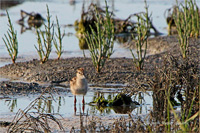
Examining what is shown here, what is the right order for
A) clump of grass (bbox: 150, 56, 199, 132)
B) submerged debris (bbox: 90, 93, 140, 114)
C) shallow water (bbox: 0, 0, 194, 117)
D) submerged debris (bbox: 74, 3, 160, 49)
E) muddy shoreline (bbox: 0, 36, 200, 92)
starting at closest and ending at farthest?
clump of grass (bbox: 150, 56, 199, 132), shallow water (bbox: 0, 0, 194, 117), submerged debris (bbox: 90, 93, 140, 114), muddy shoreline (bbox: 0, 36, 200, 92), submerged debris (bbox: 74, 3, 160, 49)

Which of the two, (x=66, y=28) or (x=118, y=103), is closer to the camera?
(x=118, y=103)

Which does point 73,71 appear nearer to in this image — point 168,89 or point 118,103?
point 118,103

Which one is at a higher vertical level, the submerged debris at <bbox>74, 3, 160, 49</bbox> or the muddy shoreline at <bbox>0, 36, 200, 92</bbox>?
the submerged debris at <bbox>74, 3, 160, 49</bbox>

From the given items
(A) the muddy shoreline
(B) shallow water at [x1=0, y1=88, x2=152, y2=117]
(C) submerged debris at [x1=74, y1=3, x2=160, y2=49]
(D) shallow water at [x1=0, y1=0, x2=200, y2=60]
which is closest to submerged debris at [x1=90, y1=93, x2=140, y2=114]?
(B) shallow water at [x1=0, y1=88, x2=152, y2=117]

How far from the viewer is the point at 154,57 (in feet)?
47.2

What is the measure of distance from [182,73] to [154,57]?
19.9ft

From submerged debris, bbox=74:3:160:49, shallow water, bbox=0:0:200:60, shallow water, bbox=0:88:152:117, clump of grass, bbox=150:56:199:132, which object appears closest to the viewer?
clump of grass, bbox=150:56:199:132

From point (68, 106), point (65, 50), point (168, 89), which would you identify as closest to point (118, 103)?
point (68, 106)

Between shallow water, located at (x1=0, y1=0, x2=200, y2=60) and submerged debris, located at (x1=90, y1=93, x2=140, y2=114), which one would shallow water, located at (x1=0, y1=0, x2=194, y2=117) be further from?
submerged debris, located at (x1=90, y1=93, x2=140, y2=114)

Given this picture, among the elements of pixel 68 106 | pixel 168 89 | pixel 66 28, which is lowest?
pixel 68 106

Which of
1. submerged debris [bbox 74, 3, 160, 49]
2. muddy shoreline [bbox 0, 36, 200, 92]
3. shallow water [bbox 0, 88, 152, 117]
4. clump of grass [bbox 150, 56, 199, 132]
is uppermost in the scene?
submerged debris [bbox 74, 3, 160, 49]

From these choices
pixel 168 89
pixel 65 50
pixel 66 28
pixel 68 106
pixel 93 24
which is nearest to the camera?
pixel 168 89

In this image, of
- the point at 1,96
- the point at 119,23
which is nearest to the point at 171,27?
the point at 119,23

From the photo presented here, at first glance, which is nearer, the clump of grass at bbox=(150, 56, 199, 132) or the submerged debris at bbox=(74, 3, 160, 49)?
the clump of grass at bbox=(150, 56, 199, 132)
